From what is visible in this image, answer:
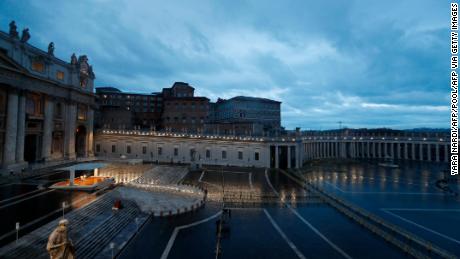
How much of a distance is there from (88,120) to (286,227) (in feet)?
178

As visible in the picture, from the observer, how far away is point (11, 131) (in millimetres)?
35344

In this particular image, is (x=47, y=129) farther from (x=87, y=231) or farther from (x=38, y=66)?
(x=87, y=231)

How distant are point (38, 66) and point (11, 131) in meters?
13.5

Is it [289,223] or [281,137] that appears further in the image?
[281,137]

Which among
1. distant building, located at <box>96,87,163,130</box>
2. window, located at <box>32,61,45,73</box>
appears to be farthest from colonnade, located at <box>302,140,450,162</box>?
window, located at <box>32,61,45,73</box>

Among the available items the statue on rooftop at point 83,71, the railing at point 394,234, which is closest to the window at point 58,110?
the statue on rooftop at point 83,71

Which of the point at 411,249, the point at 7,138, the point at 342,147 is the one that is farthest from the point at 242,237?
the point at 342,147

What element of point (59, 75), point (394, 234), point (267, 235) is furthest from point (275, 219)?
point (59, 75)

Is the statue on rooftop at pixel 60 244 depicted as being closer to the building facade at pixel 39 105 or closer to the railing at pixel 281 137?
the building facade at pixel 39 105

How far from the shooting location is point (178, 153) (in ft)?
194

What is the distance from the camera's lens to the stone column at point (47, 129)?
43062mm

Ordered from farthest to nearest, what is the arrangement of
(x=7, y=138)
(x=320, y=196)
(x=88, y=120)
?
(x=88, y=120) < (x=7, y=138) < (x=320, y=196)

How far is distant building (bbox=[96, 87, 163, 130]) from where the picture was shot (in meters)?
81.3

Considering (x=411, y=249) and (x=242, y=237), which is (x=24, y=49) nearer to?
(x=242, y=237)
